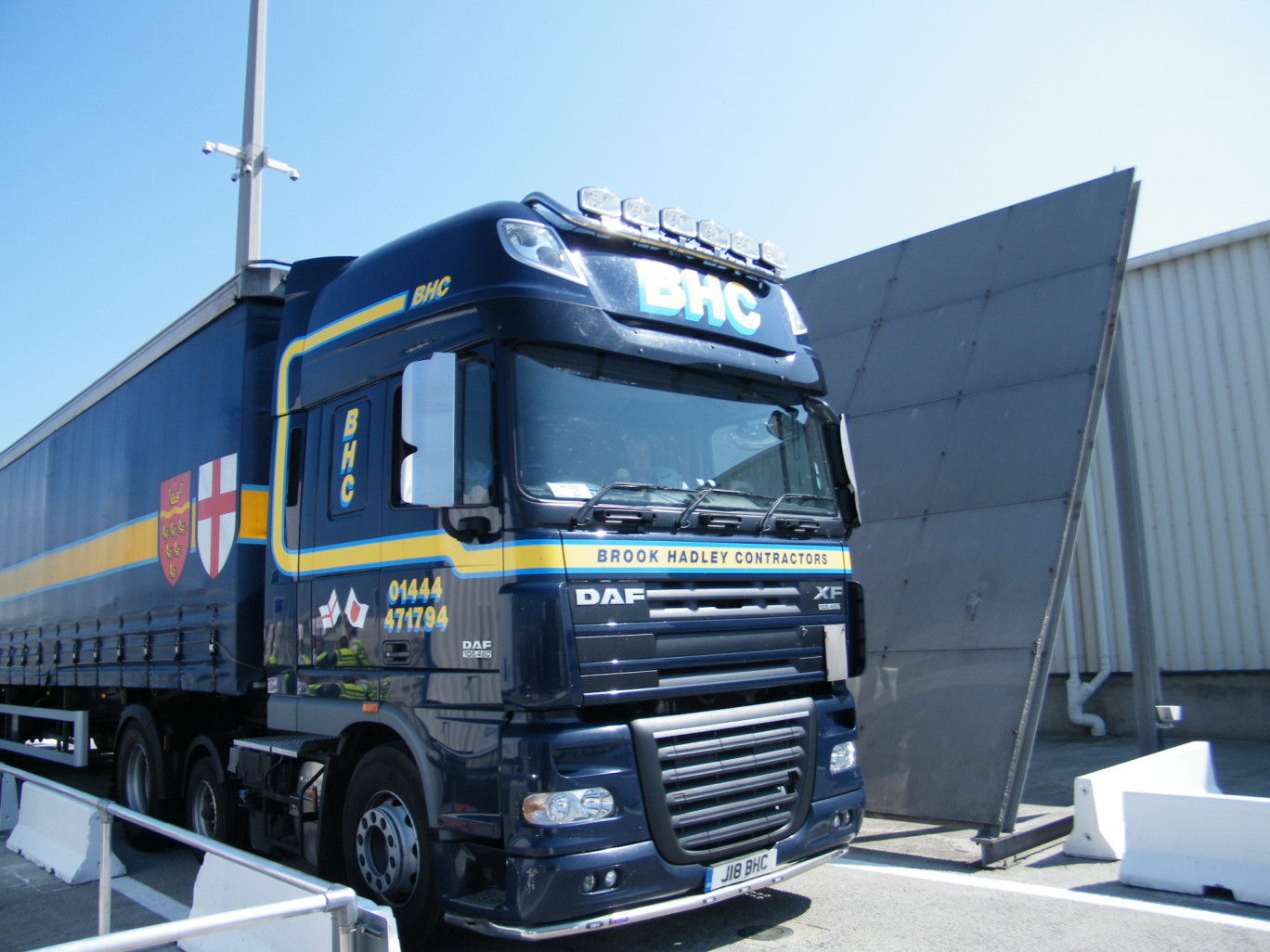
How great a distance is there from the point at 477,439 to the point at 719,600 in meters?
1.36

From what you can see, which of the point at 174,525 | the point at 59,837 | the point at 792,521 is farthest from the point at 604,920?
the point at 59,837

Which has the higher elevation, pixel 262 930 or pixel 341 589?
pixel 341 589

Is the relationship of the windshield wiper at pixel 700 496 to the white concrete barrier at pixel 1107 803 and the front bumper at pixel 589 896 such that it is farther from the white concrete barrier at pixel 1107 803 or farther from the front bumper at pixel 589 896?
the white concrete barrier at pixel 1107 803

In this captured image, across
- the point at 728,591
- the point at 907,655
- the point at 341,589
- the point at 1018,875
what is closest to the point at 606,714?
the point at 728,591

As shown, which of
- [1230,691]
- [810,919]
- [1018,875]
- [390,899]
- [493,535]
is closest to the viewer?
[493,535]

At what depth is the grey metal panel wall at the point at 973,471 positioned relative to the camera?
693cm

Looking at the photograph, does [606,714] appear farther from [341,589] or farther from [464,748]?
[341,589]

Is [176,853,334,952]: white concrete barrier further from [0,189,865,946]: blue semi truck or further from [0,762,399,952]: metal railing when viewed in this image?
[0,189,865,946]: blue semi truck

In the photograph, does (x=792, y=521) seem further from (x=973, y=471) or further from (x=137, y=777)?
(x=137, y=777)

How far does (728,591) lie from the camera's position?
451cm

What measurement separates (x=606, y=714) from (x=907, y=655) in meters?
4.28

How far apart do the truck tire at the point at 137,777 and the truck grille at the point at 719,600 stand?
4535mm

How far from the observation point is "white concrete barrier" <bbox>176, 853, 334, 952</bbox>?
10.3 feet

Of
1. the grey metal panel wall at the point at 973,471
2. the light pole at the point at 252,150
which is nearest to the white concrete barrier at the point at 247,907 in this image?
the grey metal panel wall at the point at 973,471
